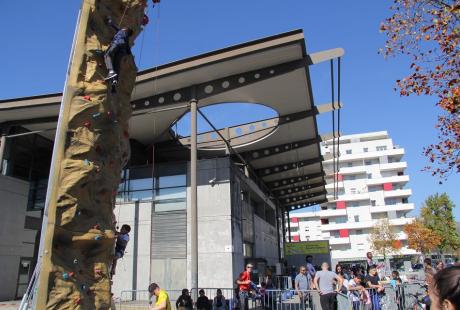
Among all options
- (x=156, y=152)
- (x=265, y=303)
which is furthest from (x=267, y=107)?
(x=265, y=303)

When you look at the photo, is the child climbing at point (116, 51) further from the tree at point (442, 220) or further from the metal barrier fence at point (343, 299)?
the tree at point (442, 220)

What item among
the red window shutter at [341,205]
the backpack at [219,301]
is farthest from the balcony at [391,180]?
the backpack at [219,301]

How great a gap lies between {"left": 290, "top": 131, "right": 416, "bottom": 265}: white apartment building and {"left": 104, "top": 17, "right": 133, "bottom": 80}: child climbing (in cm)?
6868

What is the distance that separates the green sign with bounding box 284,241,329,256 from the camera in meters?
38.3

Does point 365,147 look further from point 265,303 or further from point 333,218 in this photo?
point 265,303

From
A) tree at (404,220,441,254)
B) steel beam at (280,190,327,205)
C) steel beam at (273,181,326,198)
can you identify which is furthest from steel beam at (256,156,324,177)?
tree at (404,220,441,254)

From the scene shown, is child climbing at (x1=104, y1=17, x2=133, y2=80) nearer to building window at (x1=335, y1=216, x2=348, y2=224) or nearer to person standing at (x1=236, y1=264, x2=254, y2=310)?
person standing at (x1=236, y1=264, x2=254, y2=310)

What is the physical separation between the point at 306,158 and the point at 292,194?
586 inches

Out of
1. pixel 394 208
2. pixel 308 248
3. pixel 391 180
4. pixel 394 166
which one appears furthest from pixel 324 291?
pixel 394 166

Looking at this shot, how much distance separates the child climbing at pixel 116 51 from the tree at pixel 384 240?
64014 mm

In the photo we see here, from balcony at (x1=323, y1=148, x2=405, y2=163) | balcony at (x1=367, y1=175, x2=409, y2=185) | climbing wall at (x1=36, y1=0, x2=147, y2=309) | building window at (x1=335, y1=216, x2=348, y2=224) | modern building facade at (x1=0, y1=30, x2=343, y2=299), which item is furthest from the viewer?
balcony at (x1=323, y1=148, x2=405, y2=163)

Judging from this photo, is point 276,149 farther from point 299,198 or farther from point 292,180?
point 299,198

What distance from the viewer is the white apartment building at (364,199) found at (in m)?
73.6

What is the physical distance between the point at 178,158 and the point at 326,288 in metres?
18.0
